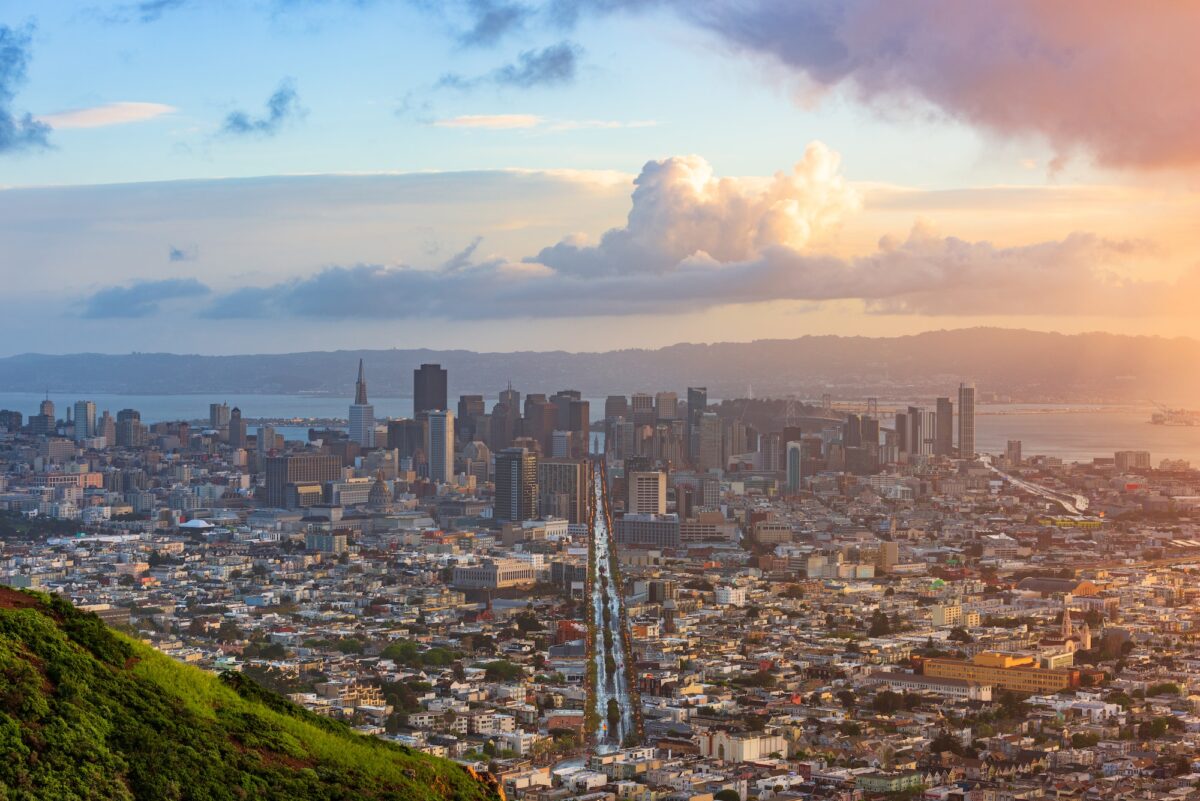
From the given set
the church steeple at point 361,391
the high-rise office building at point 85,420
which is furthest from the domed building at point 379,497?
the church steeple at point 361,391

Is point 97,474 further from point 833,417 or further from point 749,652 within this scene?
point 749,652

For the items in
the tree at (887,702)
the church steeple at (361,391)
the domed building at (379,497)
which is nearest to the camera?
the tree at (887,702)

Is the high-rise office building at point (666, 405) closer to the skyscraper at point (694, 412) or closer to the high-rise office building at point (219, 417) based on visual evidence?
the skyscraper at point (694, 412)

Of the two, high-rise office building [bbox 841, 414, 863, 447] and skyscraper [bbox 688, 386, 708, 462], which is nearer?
high-rise office building [bbox 841, 414, 863, 447]

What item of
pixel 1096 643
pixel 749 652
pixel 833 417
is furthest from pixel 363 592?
pixel 833 417

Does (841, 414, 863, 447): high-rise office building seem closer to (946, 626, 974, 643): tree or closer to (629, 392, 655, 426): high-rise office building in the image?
(629, 392, 655, 426): high-rise office building

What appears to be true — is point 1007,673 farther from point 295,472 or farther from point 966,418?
point 966,418

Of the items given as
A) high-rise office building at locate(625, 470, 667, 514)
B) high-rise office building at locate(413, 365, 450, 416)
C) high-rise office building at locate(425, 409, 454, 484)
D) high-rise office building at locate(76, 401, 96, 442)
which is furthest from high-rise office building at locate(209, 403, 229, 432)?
high-rise office building at locate(625, 470, 667, 514)

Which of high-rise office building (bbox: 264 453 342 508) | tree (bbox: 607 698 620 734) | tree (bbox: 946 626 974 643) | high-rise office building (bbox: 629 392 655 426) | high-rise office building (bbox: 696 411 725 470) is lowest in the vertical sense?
tree (bbox: 607 698 620 734)
